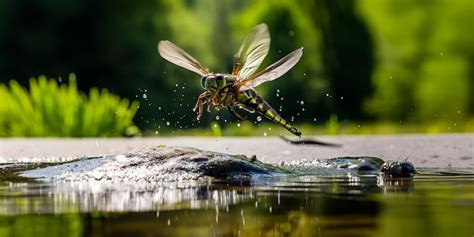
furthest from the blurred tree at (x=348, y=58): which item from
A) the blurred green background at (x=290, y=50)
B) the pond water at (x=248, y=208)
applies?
the pond water at (x=248, y=208)

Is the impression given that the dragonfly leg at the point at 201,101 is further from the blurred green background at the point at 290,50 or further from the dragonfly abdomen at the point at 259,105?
the blurred green background at the point at 290,50

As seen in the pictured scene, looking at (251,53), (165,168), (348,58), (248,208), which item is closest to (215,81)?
(251,53)

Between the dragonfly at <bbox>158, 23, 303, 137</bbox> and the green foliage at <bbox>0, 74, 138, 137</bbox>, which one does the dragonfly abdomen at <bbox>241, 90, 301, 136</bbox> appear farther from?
the green foliage at <bbox>0, 74, 138, 137</bbox>

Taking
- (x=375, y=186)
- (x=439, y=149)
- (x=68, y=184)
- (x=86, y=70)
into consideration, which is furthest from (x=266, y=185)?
(x=86, y=70)

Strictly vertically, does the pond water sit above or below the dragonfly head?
below

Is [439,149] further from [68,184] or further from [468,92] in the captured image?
[468,92]

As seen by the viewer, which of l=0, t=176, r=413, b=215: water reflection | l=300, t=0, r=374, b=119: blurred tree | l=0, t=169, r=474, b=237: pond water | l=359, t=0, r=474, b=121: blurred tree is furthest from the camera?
l=300, t=0, r=374, b=119: blurred tree

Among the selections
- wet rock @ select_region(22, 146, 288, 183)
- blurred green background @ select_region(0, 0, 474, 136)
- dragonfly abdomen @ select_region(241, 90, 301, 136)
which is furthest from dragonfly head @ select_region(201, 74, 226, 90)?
blurred green background @ select_region(0, 0, 474, 136)

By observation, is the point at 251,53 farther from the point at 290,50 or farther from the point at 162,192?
the point at 290,50
